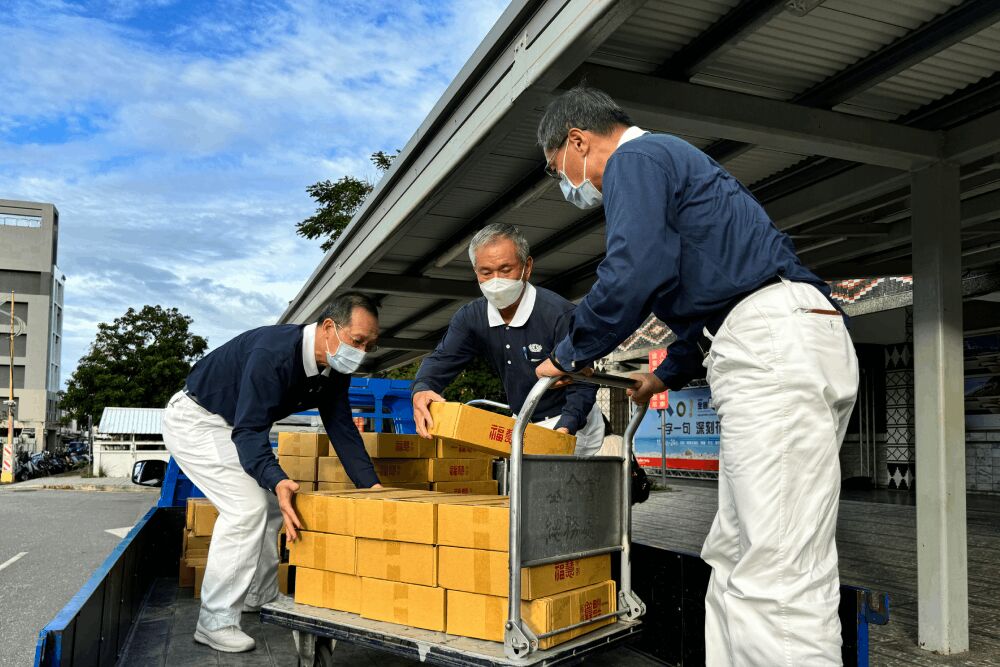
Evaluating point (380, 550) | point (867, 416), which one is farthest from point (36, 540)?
point (867, 416)

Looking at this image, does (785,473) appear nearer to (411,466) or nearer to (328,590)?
(328,590)

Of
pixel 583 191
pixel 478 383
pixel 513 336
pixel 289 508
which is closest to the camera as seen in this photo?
pixel 583 191

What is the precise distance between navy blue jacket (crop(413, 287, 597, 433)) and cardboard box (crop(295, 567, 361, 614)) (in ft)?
3.36

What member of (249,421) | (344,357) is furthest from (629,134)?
(249,421)

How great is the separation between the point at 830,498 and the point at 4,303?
81.4m

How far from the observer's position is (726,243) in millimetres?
2486

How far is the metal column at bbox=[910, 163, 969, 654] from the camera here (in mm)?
4773

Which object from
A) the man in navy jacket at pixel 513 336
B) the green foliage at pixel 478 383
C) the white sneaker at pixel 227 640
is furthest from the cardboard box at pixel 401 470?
the green foliage at pixel 478 383

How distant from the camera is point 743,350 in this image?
2.37 m

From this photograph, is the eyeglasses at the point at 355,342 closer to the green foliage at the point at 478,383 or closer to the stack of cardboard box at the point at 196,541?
the stack of cardboard box at the point at 196,541

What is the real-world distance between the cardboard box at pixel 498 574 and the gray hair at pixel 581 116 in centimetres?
152

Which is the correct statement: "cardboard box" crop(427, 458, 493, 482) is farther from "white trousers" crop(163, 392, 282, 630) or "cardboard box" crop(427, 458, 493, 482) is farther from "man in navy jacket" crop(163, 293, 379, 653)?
"white trousers" crop(163, 392, 282, 630)

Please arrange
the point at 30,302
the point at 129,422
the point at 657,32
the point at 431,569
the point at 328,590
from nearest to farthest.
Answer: the point at 431,569
the point at 328,590
the point at 657,32
the point at 129,422
the point at 30,302

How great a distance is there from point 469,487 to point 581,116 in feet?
10.5
